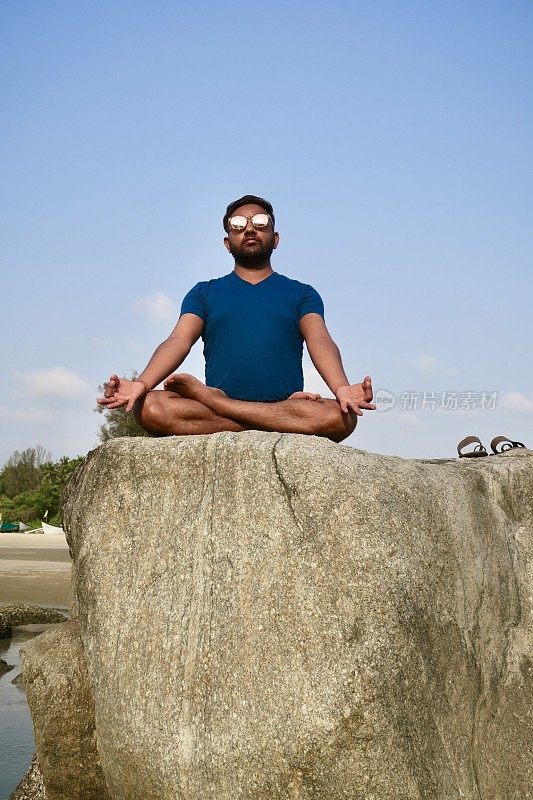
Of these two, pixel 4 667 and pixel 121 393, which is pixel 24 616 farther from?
pixel 121 393

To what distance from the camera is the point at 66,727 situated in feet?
14.6

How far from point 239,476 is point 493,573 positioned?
156 centimetres

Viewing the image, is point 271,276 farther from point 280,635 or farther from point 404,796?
point 404,796

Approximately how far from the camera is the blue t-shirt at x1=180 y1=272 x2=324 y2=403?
5.00 m

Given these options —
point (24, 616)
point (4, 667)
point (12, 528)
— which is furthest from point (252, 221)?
point (12, 528)

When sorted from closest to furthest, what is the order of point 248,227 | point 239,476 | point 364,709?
point 364,709, point 239,476, point 248,227

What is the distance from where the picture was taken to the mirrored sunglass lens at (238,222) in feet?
17.6

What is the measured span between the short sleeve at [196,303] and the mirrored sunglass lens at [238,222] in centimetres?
44

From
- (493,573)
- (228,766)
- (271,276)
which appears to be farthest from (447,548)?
(271,276)

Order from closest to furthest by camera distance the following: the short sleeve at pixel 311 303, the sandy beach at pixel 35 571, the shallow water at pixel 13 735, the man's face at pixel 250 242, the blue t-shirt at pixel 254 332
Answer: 1. the blue t-shirt at pixel 254 332
2. the short sleeve at pixel 311 303
3. the man's face at pixel 250 242
4. the shallow water at pixel 13 735
5. the sandy beach at pixel 35 571

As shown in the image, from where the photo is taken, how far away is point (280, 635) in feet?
12.3

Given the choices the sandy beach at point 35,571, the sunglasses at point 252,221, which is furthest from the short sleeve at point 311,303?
the sandy beach at point 35,571

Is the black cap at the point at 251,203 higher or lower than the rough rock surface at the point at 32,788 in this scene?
higher

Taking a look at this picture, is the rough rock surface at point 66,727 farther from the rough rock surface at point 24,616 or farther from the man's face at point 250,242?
the rough rock surface at point 24,616
